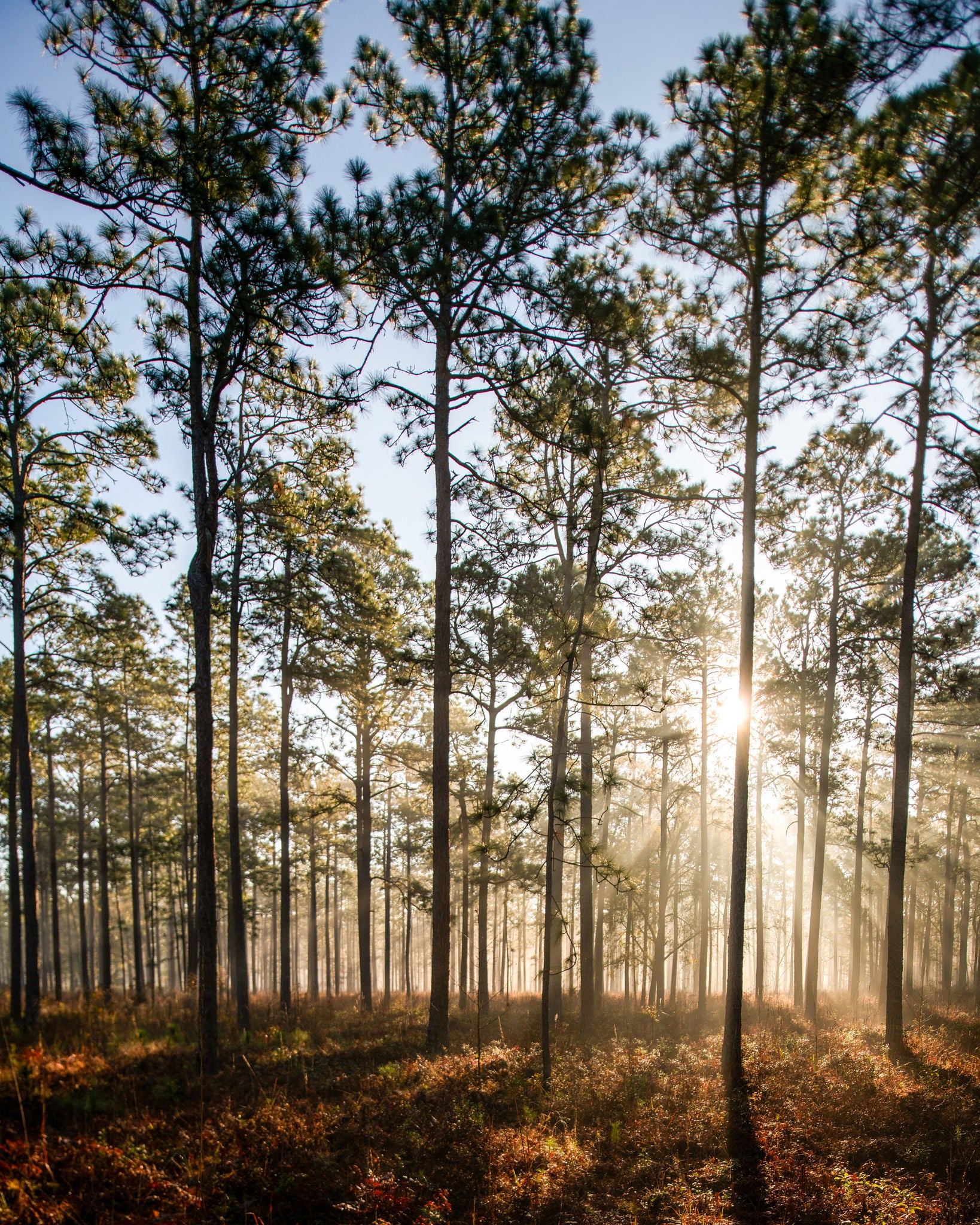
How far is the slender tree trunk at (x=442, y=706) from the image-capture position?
929 cm

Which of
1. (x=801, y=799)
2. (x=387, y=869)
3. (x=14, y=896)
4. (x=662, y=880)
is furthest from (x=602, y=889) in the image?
(x=14, y=896)

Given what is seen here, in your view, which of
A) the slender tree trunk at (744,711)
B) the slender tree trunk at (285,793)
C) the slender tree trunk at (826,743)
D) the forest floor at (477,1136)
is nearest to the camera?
the forest floor at (477,1136)

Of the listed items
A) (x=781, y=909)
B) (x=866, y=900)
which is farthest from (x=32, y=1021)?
(x=781, y=909)

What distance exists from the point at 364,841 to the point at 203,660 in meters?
10.5

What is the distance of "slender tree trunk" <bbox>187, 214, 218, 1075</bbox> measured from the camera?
28.3 feet

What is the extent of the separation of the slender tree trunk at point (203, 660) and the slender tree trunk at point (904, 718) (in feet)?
34.7

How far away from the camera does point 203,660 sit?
8922mm

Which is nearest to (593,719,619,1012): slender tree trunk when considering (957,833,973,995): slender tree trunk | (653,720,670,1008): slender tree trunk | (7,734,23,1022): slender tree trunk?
(653,720,670,1008): slender tree trunk

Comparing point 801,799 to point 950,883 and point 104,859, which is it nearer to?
point 950,883

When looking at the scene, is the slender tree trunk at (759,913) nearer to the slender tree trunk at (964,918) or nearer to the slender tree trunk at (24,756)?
the slender tree trunk at (964,918)

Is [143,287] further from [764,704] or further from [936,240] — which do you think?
[764,704]

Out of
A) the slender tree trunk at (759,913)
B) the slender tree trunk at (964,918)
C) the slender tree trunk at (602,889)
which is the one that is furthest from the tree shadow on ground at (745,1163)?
the slender tree trunk at (964,918)

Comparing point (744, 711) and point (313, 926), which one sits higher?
point (744, 711)

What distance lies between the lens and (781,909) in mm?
52625
